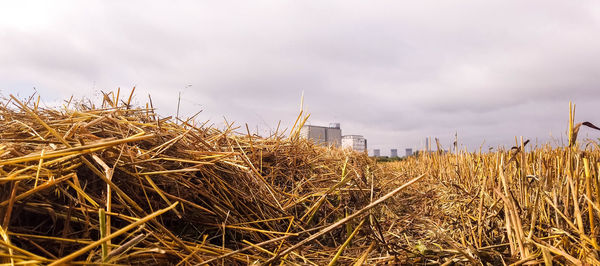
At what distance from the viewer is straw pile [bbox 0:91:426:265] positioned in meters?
1.00

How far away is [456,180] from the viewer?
3.39 m

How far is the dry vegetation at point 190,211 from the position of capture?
1.02 metres

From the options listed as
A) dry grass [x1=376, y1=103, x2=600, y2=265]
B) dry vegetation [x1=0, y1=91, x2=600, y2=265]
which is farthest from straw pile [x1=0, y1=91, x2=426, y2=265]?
dry grass [x1=376, y1=103, x2=600, y2=265]

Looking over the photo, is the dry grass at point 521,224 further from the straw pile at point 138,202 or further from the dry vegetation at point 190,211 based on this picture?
the straw pile at point 138,202

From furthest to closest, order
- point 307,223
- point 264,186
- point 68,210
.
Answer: point 264,186
point 307,223
point 68,210

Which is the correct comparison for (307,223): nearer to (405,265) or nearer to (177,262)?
(405,265)

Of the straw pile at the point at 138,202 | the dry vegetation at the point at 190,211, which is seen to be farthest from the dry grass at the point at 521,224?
the straw pile at the point at 138,202

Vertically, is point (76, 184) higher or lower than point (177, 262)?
higher

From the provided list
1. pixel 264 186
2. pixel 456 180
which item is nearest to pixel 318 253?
pixel 264 186

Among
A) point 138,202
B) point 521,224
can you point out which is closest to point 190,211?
point 138,202

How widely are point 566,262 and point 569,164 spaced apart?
0.42 meters

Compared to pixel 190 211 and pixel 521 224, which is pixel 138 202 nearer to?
pixel 190 211

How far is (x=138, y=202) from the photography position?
4.31 feet

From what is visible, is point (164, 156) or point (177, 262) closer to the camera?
point (177, 262)
